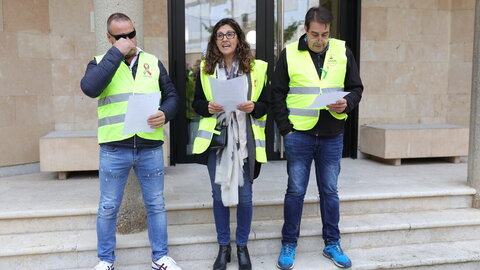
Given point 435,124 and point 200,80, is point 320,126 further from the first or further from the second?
point 435,124

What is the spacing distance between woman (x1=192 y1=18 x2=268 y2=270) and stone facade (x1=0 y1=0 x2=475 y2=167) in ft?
8.92

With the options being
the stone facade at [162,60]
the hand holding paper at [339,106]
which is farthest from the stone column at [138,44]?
the stone facade at [162,60]

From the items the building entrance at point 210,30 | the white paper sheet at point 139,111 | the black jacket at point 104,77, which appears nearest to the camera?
the black jacket at point 104,77

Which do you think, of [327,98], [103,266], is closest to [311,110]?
[327,98]

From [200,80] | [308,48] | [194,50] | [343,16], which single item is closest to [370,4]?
[343,16]

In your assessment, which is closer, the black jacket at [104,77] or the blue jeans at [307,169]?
the black jacket at [104,77]

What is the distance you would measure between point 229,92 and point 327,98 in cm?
68

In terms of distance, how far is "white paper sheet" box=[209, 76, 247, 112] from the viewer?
2859 mm

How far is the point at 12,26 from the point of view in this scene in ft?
17.2

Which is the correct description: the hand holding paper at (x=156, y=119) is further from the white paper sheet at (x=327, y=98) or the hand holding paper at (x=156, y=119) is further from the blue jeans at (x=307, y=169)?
the white paper sheet at (x=327, y=98)

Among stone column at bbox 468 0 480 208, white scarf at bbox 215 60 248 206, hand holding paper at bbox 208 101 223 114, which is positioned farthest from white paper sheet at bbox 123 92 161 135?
stone column at bbox 468 0 480 208

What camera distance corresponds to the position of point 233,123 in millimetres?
3082

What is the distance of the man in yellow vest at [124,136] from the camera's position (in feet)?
9.25

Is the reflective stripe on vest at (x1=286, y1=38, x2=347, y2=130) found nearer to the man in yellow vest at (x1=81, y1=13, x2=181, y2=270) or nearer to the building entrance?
the man in yellow vest at (x1=81, y1=13, x2=181, y2=270)
